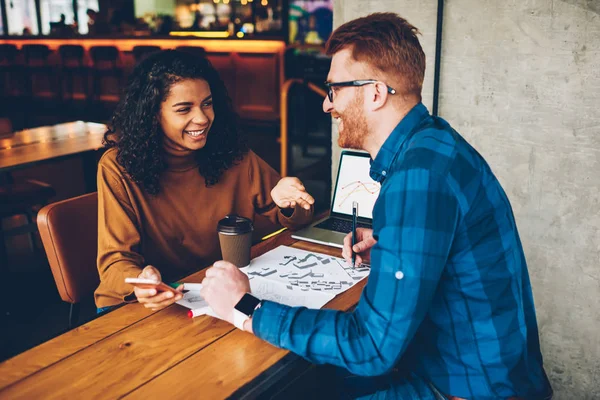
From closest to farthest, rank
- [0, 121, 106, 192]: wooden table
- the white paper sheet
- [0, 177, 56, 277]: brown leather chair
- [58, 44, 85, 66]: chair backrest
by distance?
the white paper sheet → [0, 121, 106, 192]: wooden table → [0, 177, 56, 277]: brown leather chair → [58, 44, 85, 66]: chair backrest

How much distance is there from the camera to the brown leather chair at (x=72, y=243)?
1.81 m

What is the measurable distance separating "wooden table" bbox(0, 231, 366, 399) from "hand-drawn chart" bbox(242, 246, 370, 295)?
264mm

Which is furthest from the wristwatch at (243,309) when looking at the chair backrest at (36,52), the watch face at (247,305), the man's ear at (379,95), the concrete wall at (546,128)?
the chair backrest at (36,52)

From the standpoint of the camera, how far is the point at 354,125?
4.21ft

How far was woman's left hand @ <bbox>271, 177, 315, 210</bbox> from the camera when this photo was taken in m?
1.87

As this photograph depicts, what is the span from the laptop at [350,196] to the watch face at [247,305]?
764mm

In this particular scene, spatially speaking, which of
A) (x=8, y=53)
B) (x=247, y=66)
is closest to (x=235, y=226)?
(x=247, y=66)

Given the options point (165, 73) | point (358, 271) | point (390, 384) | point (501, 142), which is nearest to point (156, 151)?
point (165, 73)

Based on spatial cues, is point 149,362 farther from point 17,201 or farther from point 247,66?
point 247,66

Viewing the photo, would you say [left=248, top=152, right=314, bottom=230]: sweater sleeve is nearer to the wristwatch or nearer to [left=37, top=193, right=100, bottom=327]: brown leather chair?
[left=37, top=193, right=100, bottom=327]: brown leather chair

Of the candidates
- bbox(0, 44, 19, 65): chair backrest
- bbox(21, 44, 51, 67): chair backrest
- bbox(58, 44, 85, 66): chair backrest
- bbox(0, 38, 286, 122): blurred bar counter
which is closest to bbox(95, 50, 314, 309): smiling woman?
bbox(0, 38, 286, 122): blurred bar counter

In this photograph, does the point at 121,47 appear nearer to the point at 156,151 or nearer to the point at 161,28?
the point at 161,28

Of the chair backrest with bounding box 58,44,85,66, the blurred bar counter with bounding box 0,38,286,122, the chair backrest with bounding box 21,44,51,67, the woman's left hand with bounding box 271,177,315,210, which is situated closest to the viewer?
the woman's left hand with bounding box 271,177,315,210

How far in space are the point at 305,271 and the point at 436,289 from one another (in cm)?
50
